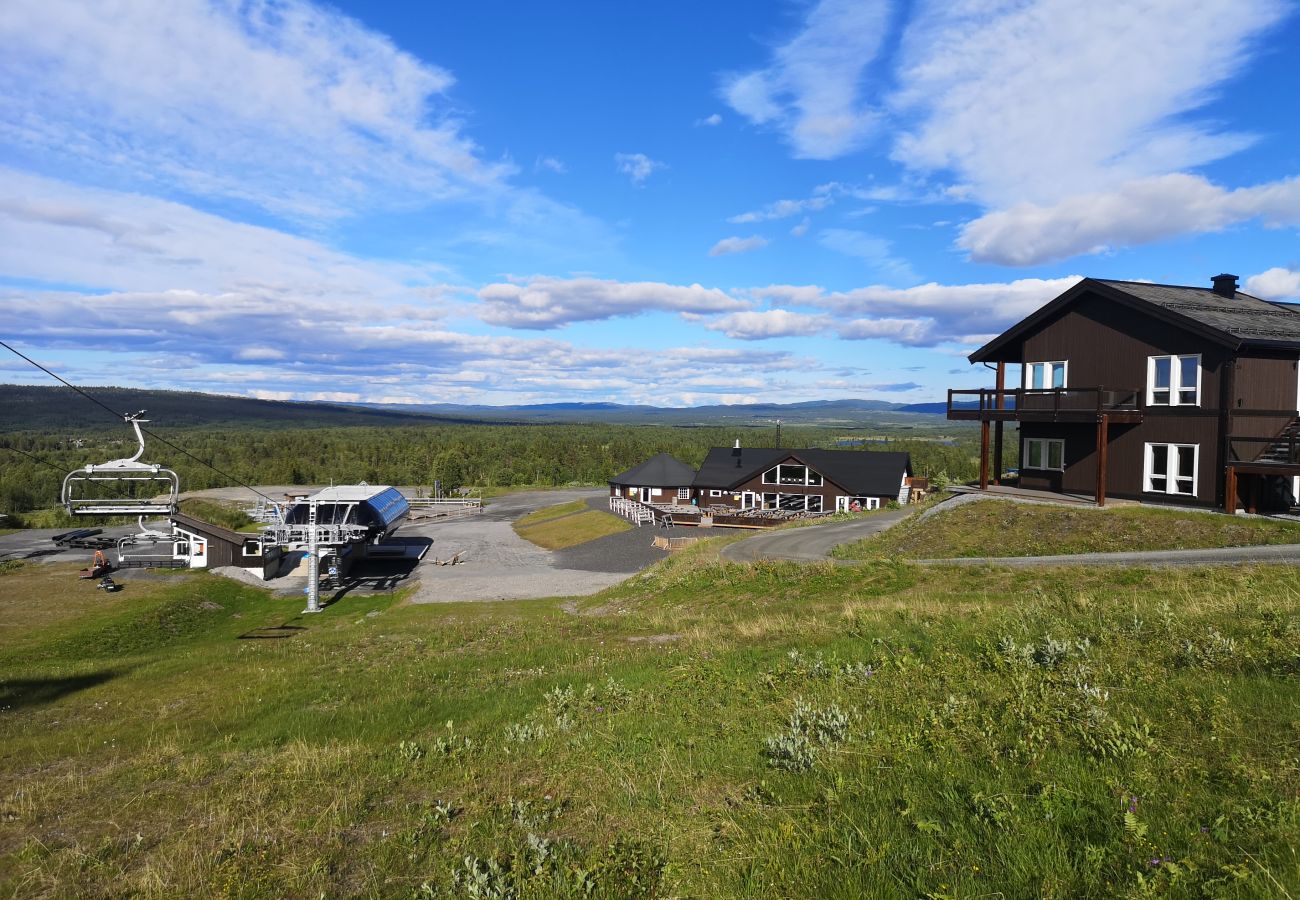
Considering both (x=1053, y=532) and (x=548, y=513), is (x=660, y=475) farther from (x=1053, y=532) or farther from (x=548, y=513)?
(x=1053, y=532)

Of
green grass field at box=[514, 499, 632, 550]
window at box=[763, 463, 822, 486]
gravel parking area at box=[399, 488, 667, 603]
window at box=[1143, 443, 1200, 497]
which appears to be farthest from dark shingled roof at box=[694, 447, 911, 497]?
window at box=[1143, 443, 1200, 497]

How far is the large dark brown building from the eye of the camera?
23547 millimetres

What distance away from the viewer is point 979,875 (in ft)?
14.5

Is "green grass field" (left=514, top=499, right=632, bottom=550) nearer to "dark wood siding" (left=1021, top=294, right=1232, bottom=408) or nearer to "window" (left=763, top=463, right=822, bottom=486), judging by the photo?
"window" (left=763, top=463, right=822, bottom=486)

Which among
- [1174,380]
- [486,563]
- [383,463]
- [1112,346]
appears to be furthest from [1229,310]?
[383,463]

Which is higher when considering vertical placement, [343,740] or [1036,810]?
[1036,810]

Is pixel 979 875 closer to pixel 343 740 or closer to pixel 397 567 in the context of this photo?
pixel 343 740

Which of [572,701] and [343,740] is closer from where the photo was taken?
[343,740]

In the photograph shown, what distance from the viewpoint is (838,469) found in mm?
60750

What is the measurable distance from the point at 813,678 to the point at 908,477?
55251mm

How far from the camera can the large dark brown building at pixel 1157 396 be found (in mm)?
23547

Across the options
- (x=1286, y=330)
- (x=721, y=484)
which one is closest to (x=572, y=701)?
(x=1286, y=330)

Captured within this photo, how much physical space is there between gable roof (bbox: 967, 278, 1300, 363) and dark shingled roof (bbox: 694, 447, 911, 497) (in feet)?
88.4

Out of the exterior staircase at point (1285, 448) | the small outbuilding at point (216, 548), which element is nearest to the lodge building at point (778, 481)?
the exterior staircase at point (1285, 448)
